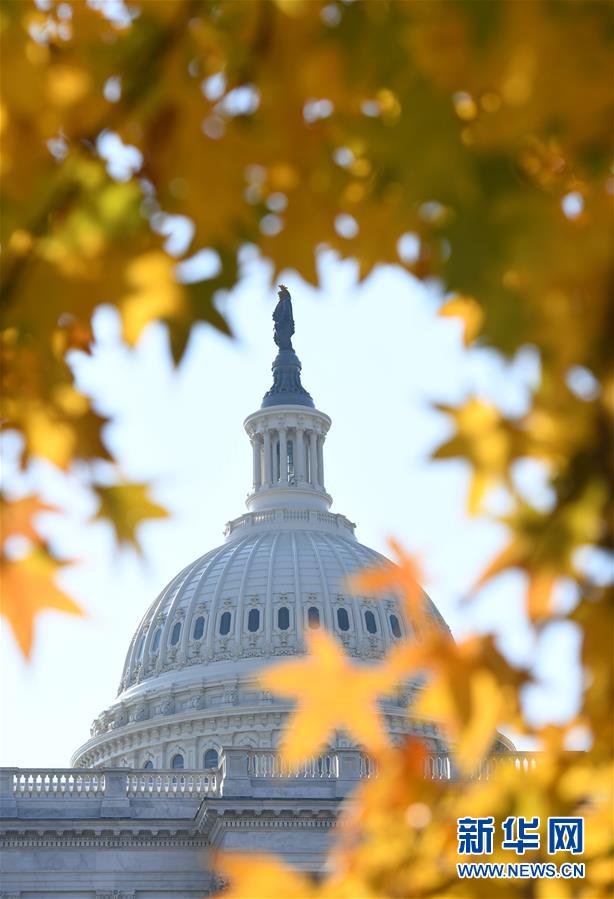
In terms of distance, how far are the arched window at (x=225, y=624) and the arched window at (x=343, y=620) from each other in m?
6.47

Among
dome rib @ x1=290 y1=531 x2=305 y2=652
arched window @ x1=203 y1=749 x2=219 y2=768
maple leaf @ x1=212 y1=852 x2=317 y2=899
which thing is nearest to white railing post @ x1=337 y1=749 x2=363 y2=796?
arched window @ x1=203 y1=749 x2=219 y2=768

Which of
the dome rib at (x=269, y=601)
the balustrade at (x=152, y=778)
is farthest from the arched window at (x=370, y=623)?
the balustrade at (x=152, y=778)

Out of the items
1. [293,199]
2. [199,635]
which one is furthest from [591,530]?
[199,635]

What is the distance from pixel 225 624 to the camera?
310 feet

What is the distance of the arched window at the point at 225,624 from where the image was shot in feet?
309

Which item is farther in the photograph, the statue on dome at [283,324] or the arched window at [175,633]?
the statue on dome at [283,324]

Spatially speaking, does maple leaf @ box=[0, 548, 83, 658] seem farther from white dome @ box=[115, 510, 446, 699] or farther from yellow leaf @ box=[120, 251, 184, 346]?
white dome @ box=[115, 510, 446, 699]

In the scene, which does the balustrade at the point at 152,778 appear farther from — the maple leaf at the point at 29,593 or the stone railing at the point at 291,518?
the maple leaf at the point at 29,593

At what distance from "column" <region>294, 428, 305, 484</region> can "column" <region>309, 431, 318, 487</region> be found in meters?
0.71

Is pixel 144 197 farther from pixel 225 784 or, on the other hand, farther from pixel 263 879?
pixel 225 784

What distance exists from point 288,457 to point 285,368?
7.85m

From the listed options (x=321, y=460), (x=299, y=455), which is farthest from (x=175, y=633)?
(x=321, y=460)

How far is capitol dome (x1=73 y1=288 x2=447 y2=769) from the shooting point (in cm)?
8612

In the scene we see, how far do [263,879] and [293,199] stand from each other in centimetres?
133
